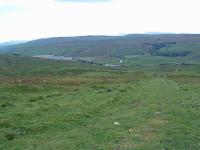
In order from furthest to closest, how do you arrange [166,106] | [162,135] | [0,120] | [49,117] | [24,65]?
[24,65] → [166,106] → [49,117] → [0,120] → [162,135]

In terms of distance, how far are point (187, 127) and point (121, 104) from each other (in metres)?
13.5

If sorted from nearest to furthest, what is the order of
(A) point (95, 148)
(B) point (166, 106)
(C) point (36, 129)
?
(A) point (95, 148), (C) point (36, 129), (B) point (166, 106)

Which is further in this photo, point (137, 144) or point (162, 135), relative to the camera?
point (162, 135)

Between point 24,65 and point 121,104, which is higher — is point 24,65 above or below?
below

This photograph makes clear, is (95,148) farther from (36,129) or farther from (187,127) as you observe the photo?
(187,127)

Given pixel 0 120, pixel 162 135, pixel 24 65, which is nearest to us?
pixel 162 135

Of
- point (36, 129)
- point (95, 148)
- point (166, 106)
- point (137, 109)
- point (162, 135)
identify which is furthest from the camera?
point (166, 106)

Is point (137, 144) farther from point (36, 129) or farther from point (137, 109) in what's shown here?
point (137, 109)

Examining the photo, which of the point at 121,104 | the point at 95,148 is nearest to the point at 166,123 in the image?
the point at 95,148

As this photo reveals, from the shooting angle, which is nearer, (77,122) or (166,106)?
(77,122)

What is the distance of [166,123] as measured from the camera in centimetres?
2661

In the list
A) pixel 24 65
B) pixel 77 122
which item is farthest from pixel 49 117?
pixel 24 65

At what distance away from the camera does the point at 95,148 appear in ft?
63.5

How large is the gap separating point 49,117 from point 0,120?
3609 mm
